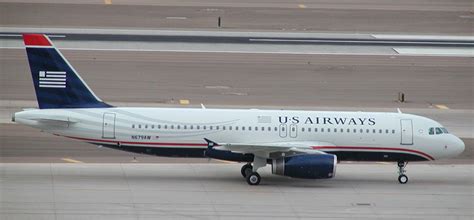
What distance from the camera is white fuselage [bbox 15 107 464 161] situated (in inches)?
1644

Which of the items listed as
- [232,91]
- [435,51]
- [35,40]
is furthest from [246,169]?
[435,51]

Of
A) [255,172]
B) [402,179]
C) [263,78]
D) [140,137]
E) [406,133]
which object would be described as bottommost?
[402,179]

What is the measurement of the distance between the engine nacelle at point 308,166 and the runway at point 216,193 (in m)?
0.59

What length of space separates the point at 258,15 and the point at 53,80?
5329 cm

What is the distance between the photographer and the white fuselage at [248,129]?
41.8 m

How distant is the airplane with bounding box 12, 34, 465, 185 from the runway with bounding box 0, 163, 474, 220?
1.06 metres

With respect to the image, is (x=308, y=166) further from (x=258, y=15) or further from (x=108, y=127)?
(x=258, y=15)

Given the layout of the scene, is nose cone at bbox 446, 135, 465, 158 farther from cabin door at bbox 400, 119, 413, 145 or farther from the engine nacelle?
the engine nacelle

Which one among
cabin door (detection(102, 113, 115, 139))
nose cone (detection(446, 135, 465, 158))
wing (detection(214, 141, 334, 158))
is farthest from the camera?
nose cone (detection(446, 135, 465, 158))

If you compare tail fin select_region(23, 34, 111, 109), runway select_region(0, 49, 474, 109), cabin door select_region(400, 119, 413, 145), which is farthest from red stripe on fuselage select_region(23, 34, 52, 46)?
runway select_region(0, 49, 474, 109)

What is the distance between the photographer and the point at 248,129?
42406 mm

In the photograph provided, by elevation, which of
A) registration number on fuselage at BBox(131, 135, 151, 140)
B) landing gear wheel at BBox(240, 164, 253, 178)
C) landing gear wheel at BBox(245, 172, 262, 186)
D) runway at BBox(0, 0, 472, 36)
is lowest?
landing gear wheel at BBox(245, 172, 262, 186)

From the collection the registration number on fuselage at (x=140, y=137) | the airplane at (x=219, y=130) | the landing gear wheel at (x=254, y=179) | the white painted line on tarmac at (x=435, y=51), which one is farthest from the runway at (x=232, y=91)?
the registration number on fuselage at (x=140, y=137)

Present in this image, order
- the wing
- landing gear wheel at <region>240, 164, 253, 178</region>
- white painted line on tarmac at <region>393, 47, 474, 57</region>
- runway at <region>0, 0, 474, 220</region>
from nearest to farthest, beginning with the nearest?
1. runway at <region>0, 0, 474, 220</region>
2. the wing
3. landing gear wheel at <region>240, 164, 253, 178</region>
4. white painted line on tarmac at <region>393, 47, 474, 57</region>
